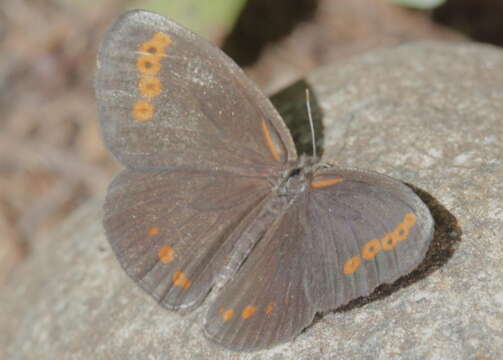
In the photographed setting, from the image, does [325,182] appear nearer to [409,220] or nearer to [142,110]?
[409,220]

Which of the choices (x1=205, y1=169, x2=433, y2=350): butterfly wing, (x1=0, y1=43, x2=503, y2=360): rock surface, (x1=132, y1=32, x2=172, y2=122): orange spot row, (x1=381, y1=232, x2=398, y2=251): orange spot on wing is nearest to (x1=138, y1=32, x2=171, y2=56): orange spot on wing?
(x1=132, y1=32, x2=172, y2=122): orange spot row

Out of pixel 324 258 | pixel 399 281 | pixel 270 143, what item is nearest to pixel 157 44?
pixel 270 143

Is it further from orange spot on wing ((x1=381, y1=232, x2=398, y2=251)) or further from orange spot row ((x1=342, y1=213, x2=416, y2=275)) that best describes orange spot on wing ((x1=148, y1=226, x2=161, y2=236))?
orange spot on wing ((x1=381, y1=232, x2=398, y2=251))

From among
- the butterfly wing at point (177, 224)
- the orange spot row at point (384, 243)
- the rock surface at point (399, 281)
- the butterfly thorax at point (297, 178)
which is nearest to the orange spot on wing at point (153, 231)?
the butterfly wing at point (177, 224)

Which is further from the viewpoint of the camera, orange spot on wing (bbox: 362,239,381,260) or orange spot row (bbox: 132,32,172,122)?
orange spot row (bbox: 132,32,172,122)

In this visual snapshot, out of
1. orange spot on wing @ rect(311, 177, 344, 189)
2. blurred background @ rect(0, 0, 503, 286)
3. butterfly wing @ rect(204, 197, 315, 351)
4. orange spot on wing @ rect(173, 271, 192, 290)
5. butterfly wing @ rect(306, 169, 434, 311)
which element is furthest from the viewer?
blurred background @ rect(0, 0, 503, 286)

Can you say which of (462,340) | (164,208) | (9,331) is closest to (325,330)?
(462,340)

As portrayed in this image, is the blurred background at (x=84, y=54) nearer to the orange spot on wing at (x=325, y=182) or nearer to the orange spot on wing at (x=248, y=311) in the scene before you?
the orange spot on wing at (x=325, y=182)
